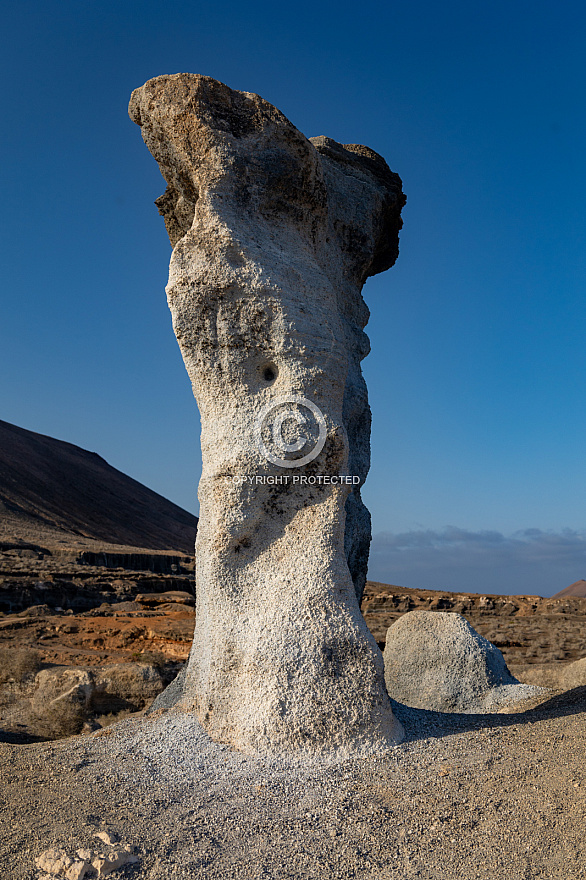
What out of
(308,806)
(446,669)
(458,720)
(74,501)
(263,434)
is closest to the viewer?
(308,806)

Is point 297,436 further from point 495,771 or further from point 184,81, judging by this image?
point 184,81

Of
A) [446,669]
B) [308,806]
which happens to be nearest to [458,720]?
[308,806]

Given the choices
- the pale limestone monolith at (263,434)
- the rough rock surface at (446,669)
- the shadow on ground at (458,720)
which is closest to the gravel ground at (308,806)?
the shadow on ground at (458,720)

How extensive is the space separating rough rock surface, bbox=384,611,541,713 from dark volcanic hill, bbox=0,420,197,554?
28484 millimetres

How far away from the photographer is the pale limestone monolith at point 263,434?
15.0 feet

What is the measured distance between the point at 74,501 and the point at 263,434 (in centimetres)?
5510

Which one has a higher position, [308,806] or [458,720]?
[458,720]

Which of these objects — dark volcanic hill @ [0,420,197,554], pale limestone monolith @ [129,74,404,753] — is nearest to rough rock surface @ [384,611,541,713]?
pale limestone monolith @ [129,74,404,753]

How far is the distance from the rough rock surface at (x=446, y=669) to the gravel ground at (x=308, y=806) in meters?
3.65

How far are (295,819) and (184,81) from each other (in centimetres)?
589

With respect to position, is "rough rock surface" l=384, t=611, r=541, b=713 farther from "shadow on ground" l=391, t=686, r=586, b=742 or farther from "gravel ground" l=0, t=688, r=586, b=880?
"gravel ground" l=0, t=688, r=586, b=880

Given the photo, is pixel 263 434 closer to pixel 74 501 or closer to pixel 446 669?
pixel 446 669

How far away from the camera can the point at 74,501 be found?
184ft

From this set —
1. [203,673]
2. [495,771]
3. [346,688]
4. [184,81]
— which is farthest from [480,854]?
[184,81]
